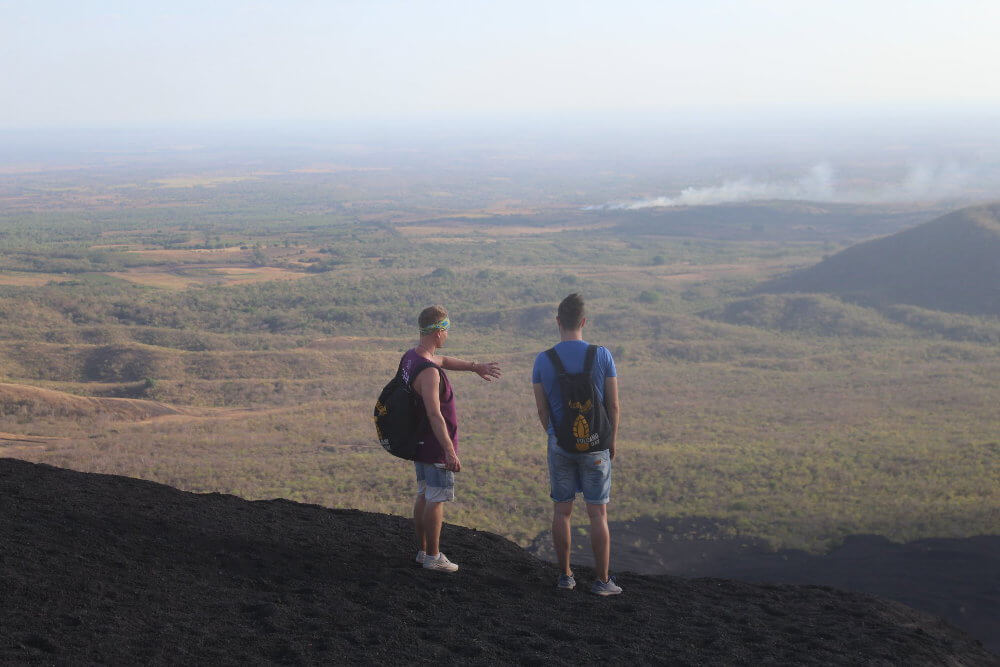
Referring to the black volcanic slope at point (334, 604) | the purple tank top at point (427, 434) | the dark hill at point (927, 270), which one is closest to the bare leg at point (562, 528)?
the black volcanic slope at point (334, 604)

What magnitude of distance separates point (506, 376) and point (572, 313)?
28762 mm

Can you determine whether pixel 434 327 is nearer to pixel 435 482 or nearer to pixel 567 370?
pixel 567 370

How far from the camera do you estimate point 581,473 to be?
6332 millimetres

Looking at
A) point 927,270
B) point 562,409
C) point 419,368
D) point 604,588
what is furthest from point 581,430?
point 927,270

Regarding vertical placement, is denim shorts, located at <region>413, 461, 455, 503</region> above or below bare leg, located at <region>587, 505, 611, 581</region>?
above

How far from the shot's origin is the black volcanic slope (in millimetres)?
5266

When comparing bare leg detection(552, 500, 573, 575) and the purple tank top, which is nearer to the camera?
the purple tank top

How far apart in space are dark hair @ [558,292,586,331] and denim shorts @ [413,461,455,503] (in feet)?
4.37

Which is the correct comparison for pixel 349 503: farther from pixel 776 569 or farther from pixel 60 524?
pixel 60 524

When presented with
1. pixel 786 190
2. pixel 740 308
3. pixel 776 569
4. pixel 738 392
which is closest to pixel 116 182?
pixel 786 190

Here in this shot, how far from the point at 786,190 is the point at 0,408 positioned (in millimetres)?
116960

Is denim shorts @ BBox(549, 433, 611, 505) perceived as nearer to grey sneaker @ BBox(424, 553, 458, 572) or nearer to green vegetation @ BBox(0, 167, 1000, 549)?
grey sneaker @ BBox(424, 553, 458, 572)

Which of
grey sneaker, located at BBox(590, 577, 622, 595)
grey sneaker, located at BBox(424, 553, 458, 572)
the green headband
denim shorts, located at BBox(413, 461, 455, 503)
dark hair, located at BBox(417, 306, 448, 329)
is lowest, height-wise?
grey sneaker, located at BBox(590, 577, 622, 595)

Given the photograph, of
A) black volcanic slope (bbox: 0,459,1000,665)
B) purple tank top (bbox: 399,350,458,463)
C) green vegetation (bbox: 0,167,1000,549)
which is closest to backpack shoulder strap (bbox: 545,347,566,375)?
purple tank top (bbox: 399,350,458,463)
